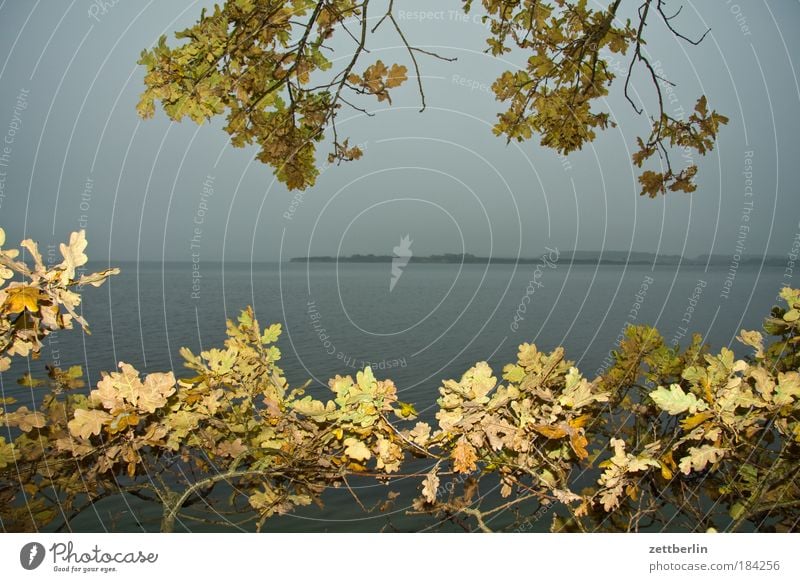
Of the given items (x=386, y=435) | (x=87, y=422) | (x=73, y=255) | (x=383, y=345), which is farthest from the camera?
(x=383, y=345)

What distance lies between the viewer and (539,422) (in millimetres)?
1763

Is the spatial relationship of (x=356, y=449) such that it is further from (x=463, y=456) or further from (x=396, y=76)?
(x=396, y=76)

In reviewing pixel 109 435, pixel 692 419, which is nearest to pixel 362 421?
pixel 109 435

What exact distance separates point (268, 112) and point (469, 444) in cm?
188

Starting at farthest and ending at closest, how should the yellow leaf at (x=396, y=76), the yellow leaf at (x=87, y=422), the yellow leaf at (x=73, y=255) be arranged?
the yellow leaf at (x=396, y=76), the yellow leaf at (x=87, y=422), the yellow leaf at (x=73, y=255)

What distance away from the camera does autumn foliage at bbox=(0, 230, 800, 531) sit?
66.6 inches

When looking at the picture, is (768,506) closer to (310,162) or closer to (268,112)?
(310,162)

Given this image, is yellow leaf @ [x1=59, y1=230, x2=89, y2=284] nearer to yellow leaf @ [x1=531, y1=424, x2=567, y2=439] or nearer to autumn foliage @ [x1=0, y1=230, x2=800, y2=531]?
autumn foliage @ [x1=0, y1=230, x2=800, y2=531]

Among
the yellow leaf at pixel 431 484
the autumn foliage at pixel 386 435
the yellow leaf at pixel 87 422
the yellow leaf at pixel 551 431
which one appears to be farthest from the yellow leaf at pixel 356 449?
the yellow leaf at pixel 87 422

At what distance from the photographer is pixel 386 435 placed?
180 cm

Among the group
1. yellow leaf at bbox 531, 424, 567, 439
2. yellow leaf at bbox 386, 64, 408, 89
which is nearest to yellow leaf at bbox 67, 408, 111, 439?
yellow leaf at bbox 531, 424, 567, 439

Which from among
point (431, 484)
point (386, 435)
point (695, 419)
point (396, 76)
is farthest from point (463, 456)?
point (396, 76)

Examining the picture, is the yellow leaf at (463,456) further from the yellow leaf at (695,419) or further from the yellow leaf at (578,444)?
the yellow leaf at (695,419)

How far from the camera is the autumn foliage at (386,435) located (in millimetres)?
1692
